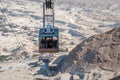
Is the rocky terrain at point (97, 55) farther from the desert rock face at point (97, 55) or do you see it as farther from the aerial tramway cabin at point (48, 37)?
the aerial tramway cabin at point (48, 37)

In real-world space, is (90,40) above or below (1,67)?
above

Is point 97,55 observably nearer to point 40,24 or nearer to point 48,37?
point 48,37

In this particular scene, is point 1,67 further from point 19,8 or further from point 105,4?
point 105,4

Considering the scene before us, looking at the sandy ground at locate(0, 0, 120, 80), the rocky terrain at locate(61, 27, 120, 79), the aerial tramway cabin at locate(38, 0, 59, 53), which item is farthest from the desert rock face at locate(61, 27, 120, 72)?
the aerial tramway cabin at locate(38, 0, 59, 53)

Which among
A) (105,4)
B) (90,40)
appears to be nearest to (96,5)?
(105,4)

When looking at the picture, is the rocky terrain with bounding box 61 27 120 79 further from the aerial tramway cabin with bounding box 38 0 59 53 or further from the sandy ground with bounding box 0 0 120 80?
the aerial tramway cabin with bounding box 38 0 59 53

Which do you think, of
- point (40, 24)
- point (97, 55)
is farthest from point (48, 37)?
point (40, 24)
